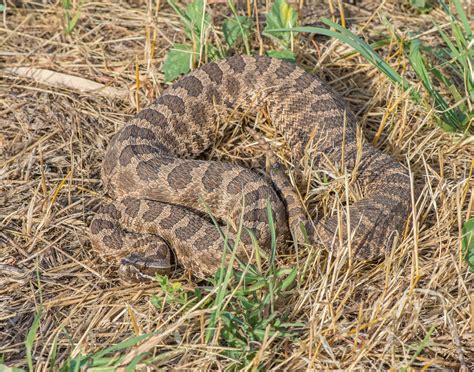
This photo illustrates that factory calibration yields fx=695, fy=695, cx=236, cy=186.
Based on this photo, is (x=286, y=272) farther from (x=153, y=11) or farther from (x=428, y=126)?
(x=153, y=11)

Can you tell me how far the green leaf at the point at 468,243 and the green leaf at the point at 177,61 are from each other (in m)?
3.56

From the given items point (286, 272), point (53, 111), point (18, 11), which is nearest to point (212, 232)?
point (286, 272)

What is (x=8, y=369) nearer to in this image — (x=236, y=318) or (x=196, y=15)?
(x=236, y=318)

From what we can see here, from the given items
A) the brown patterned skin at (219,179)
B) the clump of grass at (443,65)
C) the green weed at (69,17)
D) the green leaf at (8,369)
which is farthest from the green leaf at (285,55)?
the green leaf at (8,369)

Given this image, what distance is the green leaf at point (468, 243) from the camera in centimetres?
555

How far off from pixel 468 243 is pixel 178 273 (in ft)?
8.38

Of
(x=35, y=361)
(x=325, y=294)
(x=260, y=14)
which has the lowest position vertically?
(x=35, y=361)

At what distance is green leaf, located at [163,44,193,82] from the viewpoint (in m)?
7.73

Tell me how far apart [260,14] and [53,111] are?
9.54ft

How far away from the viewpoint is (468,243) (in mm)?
5633

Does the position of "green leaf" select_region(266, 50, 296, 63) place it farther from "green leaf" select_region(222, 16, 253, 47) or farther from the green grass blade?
the green grass blade

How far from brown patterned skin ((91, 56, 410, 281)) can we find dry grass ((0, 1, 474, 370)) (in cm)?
21

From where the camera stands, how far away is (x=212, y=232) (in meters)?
6.34

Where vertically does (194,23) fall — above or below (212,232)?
above
